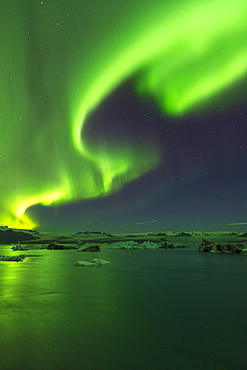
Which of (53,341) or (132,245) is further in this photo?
(132,245)

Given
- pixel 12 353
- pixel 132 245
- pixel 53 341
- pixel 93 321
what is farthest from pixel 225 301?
pixel 132 245

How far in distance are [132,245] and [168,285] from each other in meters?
54.1

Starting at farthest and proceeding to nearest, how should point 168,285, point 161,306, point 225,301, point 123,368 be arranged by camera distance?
point 168,285 → point 225,301 → point 161,306 → point 123,368

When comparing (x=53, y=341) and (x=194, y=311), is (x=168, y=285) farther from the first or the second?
(x=53, y=341)

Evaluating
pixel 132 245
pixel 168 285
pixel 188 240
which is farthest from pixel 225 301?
pixel 188 240

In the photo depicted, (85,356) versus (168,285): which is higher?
(85,356)

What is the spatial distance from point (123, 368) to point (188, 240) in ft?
328

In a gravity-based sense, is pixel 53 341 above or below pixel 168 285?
above

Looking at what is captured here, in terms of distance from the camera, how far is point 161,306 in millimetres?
8383

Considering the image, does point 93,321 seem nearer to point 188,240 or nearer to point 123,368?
point 123,368

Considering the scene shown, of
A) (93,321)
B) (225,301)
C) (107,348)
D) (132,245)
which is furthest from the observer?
(132,245)

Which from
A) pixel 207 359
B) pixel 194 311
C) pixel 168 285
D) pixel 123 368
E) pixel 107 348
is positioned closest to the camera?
pixel 123 368

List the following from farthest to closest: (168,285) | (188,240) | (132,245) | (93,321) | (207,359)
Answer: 1. (188,240)
2. (132,245)
3. (168,285)
4. (93,321)
5. (207,359)

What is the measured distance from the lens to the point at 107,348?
16.3 ft
